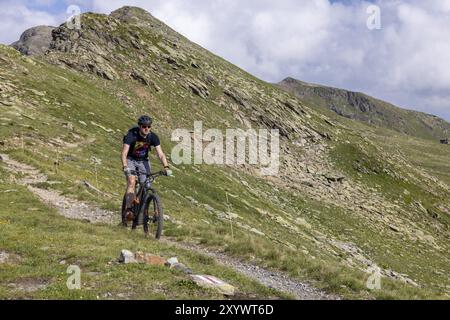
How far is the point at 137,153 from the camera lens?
1498 centimetres

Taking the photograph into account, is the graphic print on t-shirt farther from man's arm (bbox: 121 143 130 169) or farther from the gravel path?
the gravel path

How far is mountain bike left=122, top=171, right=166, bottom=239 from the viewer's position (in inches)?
571

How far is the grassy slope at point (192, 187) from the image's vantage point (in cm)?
1471

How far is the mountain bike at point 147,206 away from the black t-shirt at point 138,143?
0.72 metres

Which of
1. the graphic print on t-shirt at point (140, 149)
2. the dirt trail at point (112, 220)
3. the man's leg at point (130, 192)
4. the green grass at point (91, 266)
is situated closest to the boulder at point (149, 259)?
A: the green grass at point (91, 266)

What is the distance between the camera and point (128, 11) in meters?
103

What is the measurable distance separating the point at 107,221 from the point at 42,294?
9.43 meters

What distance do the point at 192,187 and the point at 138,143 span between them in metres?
21.3

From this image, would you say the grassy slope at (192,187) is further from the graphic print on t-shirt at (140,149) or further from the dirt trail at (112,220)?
the graphic print on t-shirt at (140,149)

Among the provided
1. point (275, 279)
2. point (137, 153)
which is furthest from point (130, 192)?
point (275, 279)

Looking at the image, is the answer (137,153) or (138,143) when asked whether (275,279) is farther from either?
(138,143)

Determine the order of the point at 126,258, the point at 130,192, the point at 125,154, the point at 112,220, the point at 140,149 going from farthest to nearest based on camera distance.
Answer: the point at 112,220 < the point at 130,192 < the point at 140,149 < the point at 125,154 < the point at 126,258

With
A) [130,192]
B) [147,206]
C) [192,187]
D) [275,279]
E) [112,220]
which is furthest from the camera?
[192,187]
